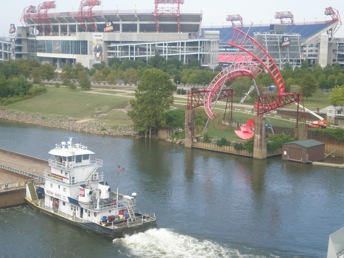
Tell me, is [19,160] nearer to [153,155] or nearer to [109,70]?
[153,155]

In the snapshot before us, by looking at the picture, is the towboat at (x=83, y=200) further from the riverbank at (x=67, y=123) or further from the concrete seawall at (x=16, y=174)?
the riverbank at (x=67, y=123)

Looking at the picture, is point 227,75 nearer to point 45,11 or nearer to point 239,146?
point 239,146

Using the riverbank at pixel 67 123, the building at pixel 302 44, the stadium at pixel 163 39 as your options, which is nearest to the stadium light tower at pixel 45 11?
the stadium at pixel 163 39

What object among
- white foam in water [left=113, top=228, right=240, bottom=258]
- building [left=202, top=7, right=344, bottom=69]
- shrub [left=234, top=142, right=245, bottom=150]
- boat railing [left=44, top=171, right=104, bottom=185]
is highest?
building [left=202, top=7, right=344, bottom=69]

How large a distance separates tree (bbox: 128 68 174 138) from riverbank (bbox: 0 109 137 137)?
7.33ft

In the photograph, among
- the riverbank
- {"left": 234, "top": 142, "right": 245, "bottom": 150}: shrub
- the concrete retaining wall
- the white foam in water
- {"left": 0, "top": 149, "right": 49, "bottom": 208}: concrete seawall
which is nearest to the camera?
the white foam in water

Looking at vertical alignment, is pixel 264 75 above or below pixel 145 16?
below

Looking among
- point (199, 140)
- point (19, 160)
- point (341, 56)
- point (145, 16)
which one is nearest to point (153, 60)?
point (145, 16)

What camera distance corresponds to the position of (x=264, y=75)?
3765 inches

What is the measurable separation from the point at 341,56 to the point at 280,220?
387ft

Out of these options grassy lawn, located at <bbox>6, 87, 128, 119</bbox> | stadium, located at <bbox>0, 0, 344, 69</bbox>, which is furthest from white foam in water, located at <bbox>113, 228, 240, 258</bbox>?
stadium, located at <bbox>0, 0, 344, 69</bbox>

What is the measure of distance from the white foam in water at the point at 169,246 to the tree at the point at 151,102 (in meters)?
35.3

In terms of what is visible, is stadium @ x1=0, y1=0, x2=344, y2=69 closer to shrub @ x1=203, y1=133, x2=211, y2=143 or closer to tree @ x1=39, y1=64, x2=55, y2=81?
tree @ x1=39, y1=64, x2=55, y2=81

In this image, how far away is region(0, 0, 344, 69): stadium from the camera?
139 meters
